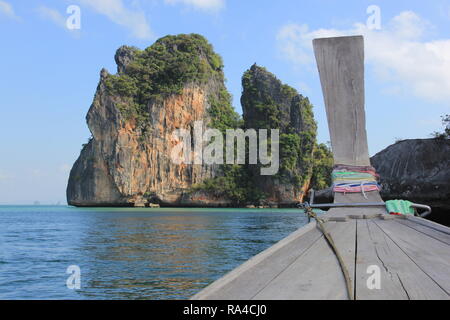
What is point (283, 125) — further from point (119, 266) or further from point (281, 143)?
point (119, 266)

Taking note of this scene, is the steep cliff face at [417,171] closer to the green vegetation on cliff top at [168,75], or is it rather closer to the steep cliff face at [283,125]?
the steep cliff face at [283,125]

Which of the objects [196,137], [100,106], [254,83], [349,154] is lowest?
[349,154]

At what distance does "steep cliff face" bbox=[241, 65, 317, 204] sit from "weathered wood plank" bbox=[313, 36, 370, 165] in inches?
1840

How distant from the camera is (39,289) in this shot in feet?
20.4

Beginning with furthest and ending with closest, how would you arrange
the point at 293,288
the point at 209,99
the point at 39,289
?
the point at 209,99 → the point at 39,289 → the point at 293,288

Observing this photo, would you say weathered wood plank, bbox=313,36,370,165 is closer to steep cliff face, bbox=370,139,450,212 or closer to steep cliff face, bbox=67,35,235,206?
steep cliff face, bbox=370,139,450,212

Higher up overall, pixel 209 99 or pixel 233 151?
pixel 209 99

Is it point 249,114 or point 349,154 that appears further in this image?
point 249,114

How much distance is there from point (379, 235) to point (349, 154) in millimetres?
1017

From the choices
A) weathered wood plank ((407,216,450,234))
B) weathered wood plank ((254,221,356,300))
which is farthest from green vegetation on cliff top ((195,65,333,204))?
weathered wood plank ((254,221,356,300))

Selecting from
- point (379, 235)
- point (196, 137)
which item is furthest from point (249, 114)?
point (379, 235)

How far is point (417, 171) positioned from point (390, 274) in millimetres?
11156

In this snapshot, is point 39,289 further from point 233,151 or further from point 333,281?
point 233,151

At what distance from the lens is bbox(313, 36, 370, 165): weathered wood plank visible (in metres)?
3.15
